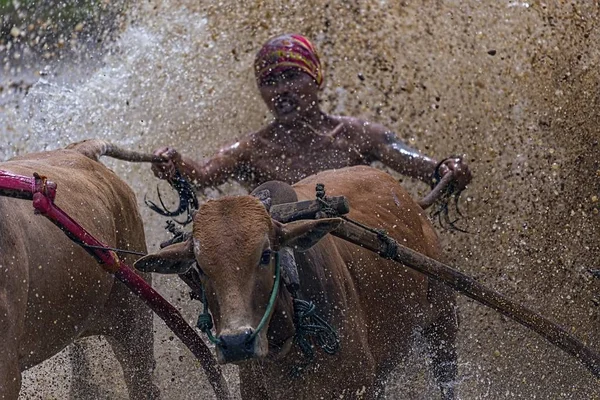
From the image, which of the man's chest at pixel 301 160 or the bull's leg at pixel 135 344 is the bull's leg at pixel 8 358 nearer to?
→ the bull's leg at pixel 135 344

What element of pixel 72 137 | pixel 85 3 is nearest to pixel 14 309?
pixel 72 137

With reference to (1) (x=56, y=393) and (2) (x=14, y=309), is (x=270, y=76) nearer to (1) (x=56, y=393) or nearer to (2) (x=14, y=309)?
(1) (x=56, y=393)

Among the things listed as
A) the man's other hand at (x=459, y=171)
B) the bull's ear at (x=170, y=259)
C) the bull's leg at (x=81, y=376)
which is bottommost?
the bull's leg at (x=81, y=376)

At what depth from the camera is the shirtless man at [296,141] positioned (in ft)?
19.6

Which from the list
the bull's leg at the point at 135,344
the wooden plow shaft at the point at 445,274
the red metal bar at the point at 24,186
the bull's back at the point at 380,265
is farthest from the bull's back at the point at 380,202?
the red metal bar at the point at 24,186

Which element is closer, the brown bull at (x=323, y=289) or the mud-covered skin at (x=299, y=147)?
the brown bull at (x=323, y=289)

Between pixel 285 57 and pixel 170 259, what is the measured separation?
2558 mm

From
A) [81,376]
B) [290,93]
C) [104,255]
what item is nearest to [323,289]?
[104,255]

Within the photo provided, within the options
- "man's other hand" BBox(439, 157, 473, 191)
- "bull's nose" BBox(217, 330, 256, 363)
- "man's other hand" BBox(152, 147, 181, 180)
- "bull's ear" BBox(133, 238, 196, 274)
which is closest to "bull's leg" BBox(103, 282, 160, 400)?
"man's other hand" BBox(152, 147, 181, 180)

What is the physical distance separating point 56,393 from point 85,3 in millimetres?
5610

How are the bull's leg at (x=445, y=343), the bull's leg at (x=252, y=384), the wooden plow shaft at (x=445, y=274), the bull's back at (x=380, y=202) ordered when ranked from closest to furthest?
the wooden plow shaft at (x=445, y=274)
the bull's leg at (x=252, y=384)
the bull's back at (x=380, y=202)
the bull's leg at (x=445, y=343)

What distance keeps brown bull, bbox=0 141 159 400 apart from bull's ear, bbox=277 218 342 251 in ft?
3.13

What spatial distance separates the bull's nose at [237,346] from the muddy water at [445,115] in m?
2.38

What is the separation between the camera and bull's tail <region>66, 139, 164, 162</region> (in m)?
5.30
